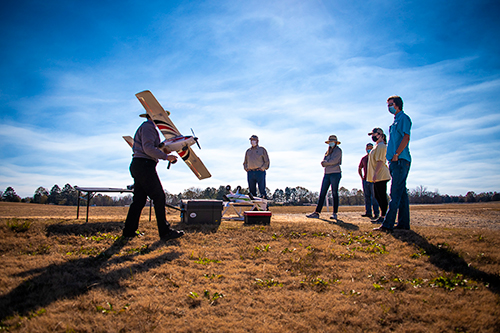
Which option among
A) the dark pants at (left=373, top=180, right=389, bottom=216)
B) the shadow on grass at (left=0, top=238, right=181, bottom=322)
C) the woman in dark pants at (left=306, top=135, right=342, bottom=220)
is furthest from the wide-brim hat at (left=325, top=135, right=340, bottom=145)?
the shadow on grass at (left=0, top=238, right=181, bottom=322)

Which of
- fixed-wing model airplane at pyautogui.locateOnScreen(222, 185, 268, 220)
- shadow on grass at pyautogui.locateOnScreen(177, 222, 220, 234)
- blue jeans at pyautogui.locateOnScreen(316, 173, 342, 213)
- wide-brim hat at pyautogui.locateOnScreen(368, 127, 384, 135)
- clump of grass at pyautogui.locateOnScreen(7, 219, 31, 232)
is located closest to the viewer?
clump of grass at pyautogui.locateOnScreen(7, 219, 31, 232)

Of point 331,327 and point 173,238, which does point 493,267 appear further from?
point 173,238

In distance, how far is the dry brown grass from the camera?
7.18 ft

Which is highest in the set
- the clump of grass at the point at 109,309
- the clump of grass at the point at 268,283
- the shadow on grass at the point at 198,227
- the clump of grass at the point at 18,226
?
the clump of grass at the point at 18,226

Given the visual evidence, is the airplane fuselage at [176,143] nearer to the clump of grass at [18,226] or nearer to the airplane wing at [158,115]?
the airplane wing at [158,115]

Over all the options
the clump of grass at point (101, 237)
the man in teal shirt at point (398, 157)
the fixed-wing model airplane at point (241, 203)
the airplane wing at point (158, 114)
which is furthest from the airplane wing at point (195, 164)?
the man in teal shirt at point (398, 157)

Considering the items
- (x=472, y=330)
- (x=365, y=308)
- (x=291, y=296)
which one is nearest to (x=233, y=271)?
(x=291, y=296)

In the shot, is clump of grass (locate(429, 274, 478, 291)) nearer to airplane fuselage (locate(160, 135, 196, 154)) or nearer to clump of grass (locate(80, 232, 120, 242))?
clump of grass (locate(80, 232, 120, 242))

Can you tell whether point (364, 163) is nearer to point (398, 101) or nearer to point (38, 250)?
point (398, 101)

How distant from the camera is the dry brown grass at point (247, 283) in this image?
219 centimetres

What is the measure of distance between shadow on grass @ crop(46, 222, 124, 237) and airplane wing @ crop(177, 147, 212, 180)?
5559 millimetres

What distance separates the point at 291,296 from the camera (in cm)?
271

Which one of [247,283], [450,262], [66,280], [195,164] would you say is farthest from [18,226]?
[450,262]

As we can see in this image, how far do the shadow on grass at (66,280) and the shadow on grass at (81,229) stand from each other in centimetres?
155
